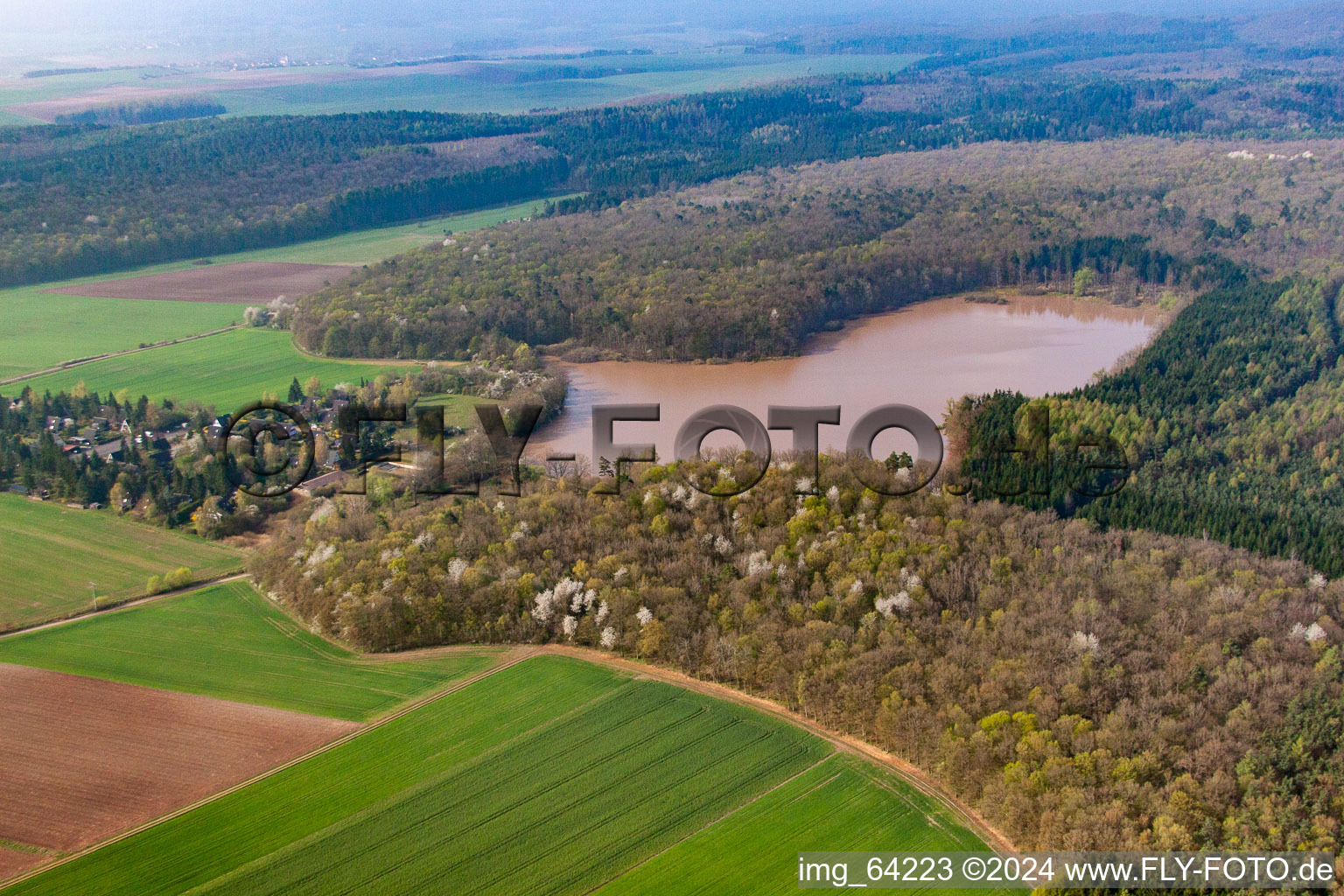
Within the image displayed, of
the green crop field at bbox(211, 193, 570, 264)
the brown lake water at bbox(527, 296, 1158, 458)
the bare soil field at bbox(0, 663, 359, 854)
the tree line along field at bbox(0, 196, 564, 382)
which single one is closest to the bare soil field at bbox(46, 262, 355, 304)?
the tree line along field at bbox(0, 196, 564, 382)

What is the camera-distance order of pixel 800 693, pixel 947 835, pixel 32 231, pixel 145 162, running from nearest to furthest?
pixel 947 835 → pixel 800 693 → pixel 32 231 → pixel 145 162

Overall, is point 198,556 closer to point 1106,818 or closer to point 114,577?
point 114,577

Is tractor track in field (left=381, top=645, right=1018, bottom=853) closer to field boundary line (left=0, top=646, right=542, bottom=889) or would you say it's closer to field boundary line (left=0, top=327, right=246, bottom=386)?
field boundary line (left=0, top=646, right=542, bottom=889)

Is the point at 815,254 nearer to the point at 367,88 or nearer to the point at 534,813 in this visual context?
the point at 534,813

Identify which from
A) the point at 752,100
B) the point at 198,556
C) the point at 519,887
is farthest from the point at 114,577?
the point at 752,100

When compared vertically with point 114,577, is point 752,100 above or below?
above

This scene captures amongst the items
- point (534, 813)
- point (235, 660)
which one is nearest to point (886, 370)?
point (235, 660)
